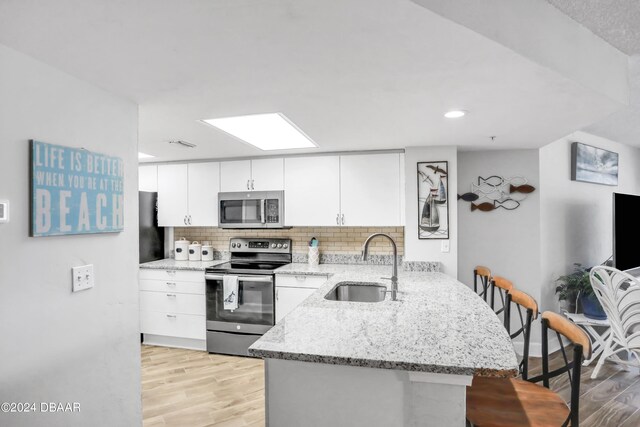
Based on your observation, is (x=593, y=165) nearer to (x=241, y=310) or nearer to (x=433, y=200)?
(x=433, y=200)

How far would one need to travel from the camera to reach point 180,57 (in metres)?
1.39

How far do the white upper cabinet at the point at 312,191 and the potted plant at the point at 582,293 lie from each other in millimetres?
2579

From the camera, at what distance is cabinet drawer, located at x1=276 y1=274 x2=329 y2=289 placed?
11.1 feet

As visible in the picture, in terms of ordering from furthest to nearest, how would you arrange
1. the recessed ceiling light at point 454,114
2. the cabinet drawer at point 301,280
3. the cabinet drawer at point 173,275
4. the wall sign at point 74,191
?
1. the cabinet drawer at point 173,275
2. the cabinet drawer at point 301,280
3. the recessed ceiling light at point 454,114
4. the wall sign at point 74,191

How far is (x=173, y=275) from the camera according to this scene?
3.80m

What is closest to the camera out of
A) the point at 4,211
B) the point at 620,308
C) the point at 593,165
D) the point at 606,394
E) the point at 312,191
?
the point at 4,211

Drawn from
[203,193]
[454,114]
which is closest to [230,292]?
[203,193]

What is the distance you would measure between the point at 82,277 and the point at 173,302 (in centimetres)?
233

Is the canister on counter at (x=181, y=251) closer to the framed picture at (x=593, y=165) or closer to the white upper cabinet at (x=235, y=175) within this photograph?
the white upper cabinet at (x=235, y=175)

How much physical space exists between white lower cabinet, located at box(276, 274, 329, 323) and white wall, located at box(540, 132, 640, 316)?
2.45 meters

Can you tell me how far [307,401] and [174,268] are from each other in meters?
2.72

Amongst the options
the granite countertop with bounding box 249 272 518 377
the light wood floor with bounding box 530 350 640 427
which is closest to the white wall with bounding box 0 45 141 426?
the granite countertop with bounding box 249 272 518 377

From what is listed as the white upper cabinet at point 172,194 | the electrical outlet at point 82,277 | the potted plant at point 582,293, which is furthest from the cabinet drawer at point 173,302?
the potted plant at point 582,293

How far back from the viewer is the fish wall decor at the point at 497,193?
3.55m
